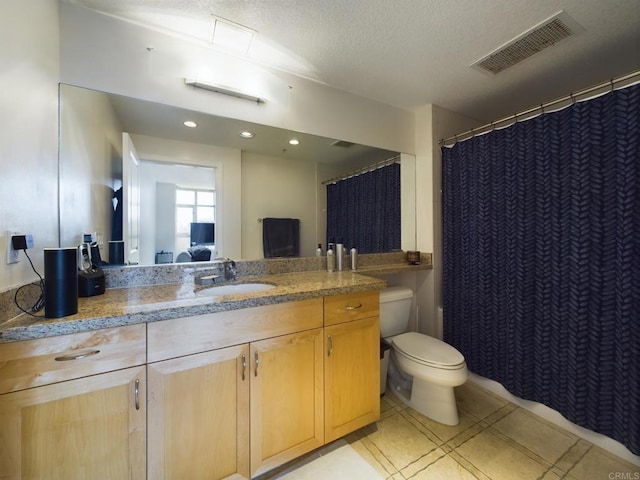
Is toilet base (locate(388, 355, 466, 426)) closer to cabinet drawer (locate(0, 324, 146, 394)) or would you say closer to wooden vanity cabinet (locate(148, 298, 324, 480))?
wooden vanity cabinet (locate(148, 298, 324, 480))

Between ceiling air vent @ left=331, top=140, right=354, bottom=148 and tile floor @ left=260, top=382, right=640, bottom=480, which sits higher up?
ceiling air vent @ left=331, top=140, right=354, bottom=148

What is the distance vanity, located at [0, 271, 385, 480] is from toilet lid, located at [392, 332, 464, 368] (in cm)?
36

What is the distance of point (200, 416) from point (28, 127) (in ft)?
4.33

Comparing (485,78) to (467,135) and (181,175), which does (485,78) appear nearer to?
(467,135)

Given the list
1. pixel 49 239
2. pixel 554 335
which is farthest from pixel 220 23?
pixel 554 335

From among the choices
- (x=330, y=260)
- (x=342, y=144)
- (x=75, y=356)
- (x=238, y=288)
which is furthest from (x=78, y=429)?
(x=342, y=144)

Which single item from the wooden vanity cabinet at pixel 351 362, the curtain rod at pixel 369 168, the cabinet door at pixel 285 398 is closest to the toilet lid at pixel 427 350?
the wooden vanity cabinet at pixel 351 362

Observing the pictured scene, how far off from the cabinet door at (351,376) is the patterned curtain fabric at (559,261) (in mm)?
1004

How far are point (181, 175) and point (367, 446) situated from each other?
1909mm

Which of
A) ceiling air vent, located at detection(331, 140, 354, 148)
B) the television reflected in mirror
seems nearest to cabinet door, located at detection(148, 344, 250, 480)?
the television reflected in mirror

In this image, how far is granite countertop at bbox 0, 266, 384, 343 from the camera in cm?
79

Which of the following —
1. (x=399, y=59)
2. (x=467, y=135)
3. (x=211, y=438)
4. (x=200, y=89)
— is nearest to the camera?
(x=211, y=438)

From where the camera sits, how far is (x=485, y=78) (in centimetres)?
180

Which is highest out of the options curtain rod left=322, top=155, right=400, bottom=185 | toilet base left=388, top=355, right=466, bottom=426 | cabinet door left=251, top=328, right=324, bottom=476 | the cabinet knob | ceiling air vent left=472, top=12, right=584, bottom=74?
ceiling air vent left=472, top=12, right=584, bottom=74
